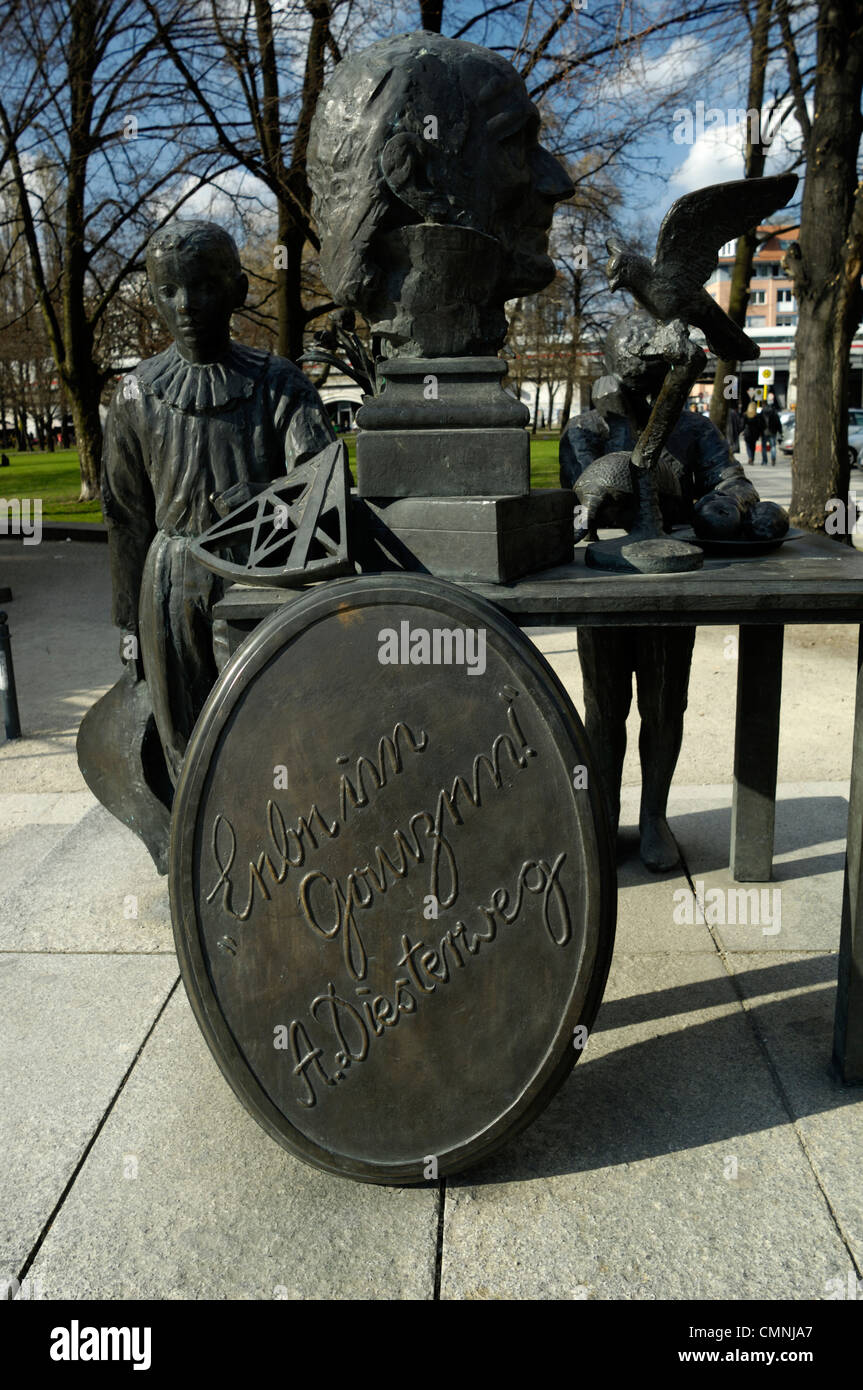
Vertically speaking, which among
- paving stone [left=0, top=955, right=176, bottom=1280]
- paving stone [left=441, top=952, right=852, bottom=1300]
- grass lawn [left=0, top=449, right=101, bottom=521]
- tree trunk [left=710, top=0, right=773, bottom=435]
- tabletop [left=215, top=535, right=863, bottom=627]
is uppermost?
tree trunk [left=710, top=0, right=773, bottom=435]

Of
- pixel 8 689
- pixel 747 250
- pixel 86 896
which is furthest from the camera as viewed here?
pixel 747 250

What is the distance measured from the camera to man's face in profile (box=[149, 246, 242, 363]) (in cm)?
333

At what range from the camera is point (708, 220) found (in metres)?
2.97

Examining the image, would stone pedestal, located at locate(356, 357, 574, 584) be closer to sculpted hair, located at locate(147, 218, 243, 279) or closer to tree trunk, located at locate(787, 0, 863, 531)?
sculpted hair, located at locate(147, 218, 243, 279)

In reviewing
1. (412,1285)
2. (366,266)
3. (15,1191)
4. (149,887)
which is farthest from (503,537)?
(149,887)

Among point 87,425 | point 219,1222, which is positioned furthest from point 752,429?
point 219,1222

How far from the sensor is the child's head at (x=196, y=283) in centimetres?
332

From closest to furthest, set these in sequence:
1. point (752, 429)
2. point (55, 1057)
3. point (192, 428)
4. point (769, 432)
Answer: point (55, 1057) < point (192, 428) < point (752, 429) < point (769, 432)

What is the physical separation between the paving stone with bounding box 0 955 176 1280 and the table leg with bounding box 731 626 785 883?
88.0 inches

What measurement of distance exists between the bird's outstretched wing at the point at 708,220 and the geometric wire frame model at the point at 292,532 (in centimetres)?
110

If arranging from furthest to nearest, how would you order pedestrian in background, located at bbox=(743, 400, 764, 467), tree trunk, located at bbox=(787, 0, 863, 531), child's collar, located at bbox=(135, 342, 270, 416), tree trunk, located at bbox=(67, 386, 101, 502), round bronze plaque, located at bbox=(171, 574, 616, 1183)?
1. pedestrian in background, located at bbox=(743, 400, 764, 467)
2. tree trunk, located at bbox=(67, 386, 101, 502)
3. tree trunk, located at bbox=(787, 0, 863, 531)
4. child's collar, located at bbox=(135, 342, 270, 416)
5. round bronze plaque, located at bbox=(171, 574, 616, 1183)

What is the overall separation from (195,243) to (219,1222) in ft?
8.93

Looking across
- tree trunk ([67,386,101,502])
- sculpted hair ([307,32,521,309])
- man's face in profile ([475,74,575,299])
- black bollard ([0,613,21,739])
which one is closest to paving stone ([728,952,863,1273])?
man's face in profile ([475,74,575,299])

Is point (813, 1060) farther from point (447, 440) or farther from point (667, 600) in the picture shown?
point (447, 440)
